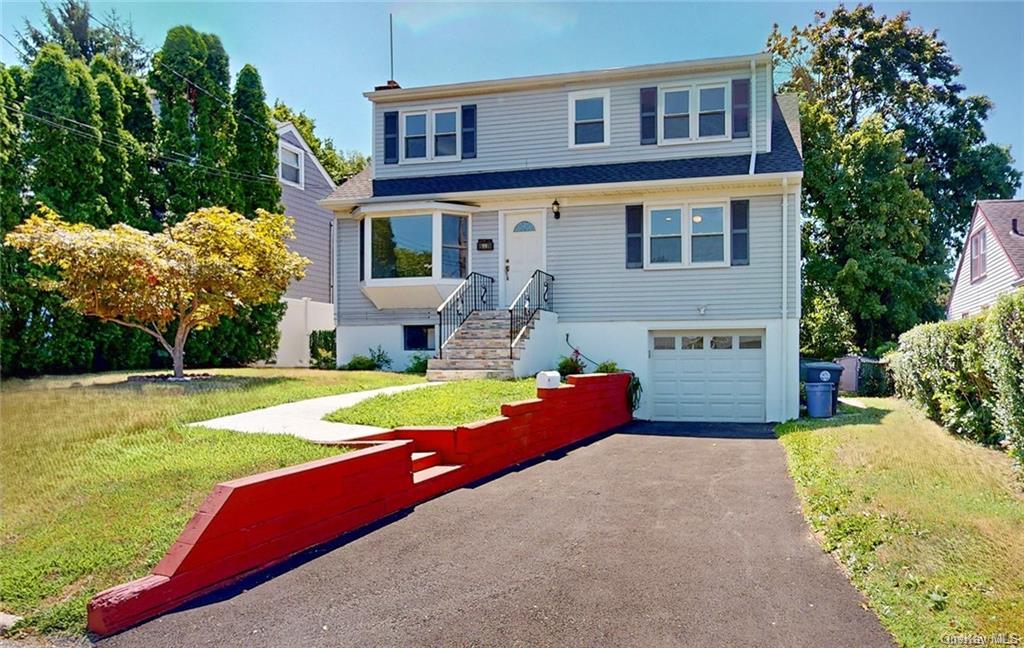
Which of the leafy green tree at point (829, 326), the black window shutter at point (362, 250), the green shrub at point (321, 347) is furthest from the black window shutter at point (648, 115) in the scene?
the green shrub at point (321, 347)

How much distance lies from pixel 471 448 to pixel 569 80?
11035 millimetres

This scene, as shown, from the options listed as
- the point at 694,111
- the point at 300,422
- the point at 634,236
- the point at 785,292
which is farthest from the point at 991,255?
the point at 300,422

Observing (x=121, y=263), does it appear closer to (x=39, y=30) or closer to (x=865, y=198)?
(x=865, y=198)

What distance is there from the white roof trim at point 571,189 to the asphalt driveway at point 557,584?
8655 millimetres

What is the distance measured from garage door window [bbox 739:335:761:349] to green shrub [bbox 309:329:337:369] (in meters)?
11.6

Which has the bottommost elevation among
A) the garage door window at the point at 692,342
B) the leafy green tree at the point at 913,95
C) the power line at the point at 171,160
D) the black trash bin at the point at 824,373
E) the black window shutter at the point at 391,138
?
the black trash bin at the point at 824,373

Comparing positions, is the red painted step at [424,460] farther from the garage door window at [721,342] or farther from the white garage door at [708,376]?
the garage door window at [721,342]

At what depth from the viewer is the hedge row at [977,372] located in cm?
621

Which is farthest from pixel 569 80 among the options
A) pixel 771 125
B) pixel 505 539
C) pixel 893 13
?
pixel 893 13

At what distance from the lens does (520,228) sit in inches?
603

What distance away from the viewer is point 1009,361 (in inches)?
247

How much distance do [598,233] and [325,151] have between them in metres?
26.0

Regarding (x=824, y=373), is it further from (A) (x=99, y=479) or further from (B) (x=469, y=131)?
(A) (x=99, y=479)

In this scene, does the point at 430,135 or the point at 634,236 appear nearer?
the point at 634,236
